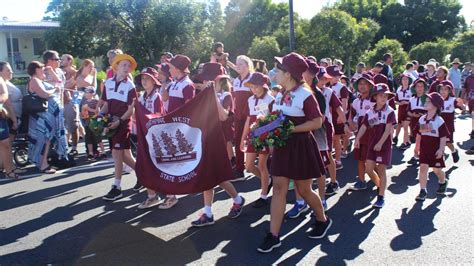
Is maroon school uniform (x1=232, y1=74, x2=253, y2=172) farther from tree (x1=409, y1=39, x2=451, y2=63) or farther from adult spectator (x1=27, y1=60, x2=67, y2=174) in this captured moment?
tree (x1=409, y1=39, x2=451, y2=63)

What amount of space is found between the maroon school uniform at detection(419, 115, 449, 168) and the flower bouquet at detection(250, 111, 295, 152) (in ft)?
10.4

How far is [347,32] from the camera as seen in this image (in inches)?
930

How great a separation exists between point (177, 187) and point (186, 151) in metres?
0.46

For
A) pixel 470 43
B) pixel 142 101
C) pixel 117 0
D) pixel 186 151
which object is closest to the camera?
pixel 186 151

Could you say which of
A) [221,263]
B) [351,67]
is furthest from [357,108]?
[351,67]

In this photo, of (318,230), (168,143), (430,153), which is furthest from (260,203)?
(430,153)

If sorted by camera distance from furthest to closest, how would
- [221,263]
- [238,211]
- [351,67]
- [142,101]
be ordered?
[351,67], [142,101], [238,211], [221,263]

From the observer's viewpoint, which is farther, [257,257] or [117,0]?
[117,0]

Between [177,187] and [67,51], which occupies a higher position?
[67,51]

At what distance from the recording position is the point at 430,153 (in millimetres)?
6832

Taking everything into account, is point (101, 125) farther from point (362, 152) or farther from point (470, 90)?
point (470, 90)

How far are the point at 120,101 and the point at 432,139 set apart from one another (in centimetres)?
473

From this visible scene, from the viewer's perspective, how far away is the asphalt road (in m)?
4.75

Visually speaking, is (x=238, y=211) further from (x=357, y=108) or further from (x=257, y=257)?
(x=357, y=108)
